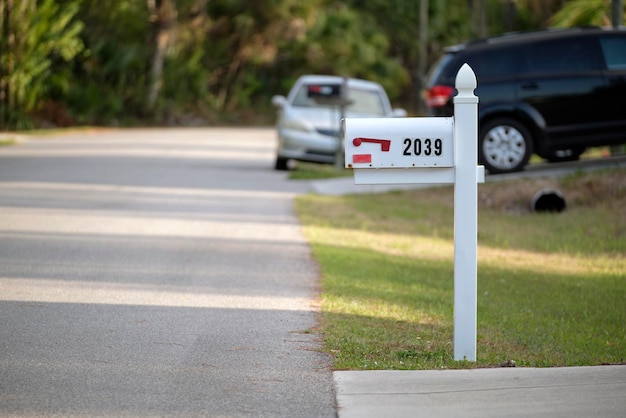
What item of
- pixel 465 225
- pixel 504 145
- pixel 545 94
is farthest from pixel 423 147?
pixel 545 94

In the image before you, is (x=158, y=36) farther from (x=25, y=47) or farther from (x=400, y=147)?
(x=400, y=147)

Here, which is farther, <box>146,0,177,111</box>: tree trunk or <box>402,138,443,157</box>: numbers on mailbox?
<box>146,0,177,111</box>: tree trunk

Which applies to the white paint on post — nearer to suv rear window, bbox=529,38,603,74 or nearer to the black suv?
the black suv

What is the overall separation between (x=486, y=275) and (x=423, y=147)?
12.7 ft

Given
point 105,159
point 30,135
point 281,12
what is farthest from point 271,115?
point 105,159

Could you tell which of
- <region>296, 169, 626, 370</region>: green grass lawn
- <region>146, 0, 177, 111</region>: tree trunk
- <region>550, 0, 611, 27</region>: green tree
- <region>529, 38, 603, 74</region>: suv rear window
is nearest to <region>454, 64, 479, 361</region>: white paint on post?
<region>296, 169, 626, 370</region>: green grass lawn

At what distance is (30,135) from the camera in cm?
2967

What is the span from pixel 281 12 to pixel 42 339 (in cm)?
3886

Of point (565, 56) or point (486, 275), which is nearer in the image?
point (486, 275)

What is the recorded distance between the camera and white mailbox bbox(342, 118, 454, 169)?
6.23 metres

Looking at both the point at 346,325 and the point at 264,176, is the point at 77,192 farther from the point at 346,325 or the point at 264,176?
the point at 346,325

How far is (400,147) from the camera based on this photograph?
20.5 ft

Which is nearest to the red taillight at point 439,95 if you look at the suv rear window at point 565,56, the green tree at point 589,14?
the suv rear window at point 565,56

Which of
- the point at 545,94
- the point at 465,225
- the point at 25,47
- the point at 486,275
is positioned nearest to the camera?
the point at 465,225
